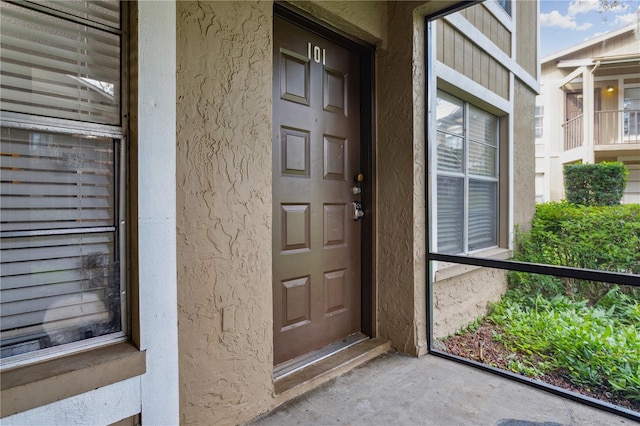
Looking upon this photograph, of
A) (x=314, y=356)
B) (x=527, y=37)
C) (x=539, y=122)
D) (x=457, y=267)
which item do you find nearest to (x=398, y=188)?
(x=457, y=267)

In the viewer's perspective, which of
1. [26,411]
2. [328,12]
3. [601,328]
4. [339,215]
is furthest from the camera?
[601,328]

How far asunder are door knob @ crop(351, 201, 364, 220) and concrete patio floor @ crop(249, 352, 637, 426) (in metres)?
0.98

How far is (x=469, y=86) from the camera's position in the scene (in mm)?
2904

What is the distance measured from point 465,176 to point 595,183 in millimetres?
933

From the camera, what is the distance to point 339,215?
223cm

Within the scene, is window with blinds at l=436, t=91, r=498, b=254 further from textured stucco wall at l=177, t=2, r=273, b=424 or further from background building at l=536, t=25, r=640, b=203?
textured stucco wall at l=177, t=2, r=273, b=424

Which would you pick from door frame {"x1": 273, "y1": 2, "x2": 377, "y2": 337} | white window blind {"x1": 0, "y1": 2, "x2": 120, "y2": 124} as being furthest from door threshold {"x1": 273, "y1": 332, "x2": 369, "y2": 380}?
white window blind {"x1": 0, "y1": 2, "x2": 120, "y2": 124}

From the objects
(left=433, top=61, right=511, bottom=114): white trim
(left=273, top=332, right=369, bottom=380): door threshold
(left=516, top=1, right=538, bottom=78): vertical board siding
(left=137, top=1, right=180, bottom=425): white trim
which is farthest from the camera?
(left=516, top=1, right=538, bottom=78): vertical board siding

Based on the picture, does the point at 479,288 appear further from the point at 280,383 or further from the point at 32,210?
the point at 32,210

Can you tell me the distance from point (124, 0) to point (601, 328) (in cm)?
347

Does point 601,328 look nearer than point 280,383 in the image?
No

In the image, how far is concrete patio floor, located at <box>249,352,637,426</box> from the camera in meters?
1.59

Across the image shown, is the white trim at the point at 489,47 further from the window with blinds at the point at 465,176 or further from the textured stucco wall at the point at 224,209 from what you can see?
the textured stucco wall at the point at 224,209

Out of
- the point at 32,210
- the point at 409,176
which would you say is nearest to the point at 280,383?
the point at 32,210
